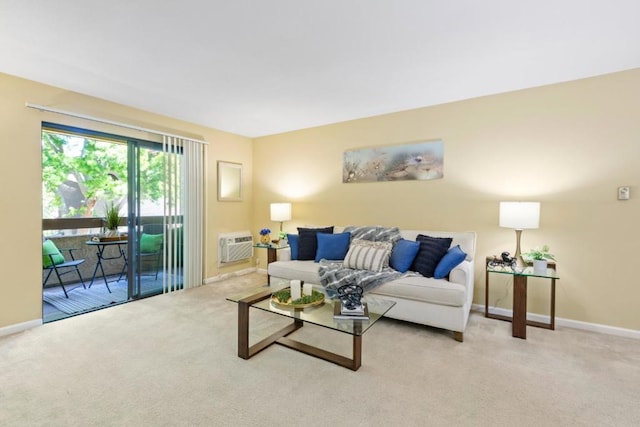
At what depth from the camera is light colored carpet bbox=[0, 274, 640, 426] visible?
1634 millimetres

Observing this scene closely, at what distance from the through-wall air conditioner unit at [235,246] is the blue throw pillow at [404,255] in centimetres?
264

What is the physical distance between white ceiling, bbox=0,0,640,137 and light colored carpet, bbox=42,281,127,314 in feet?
8.13

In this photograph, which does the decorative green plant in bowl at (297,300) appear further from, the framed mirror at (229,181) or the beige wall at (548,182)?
the framed mirror at (229,181)

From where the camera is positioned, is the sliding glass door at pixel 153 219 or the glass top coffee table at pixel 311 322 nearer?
the glass top coffee table at pixel 311 322

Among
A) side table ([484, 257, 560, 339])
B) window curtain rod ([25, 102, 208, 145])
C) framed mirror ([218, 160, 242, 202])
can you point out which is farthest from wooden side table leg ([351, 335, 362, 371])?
window curtain rod ([25, 102, 208, 145])

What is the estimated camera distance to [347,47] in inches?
89.7

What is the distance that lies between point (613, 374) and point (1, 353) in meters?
4.66

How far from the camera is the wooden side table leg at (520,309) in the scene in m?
2.60

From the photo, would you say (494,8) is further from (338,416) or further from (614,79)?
(338,416)

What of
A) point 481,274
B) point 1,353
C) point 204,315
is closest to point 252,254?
point 204,315

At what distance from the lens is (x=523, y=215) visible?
2.74 m

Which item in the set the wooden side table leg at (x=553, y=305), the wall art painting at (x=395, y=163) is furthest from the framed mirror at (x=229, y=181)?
the wooden side table leg at (x=553, y=305)

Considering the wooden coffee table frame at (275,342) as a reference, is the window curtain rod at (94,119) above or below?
above

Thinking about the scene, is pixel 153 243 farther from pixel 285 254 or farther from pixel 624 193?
pixel 624 193
